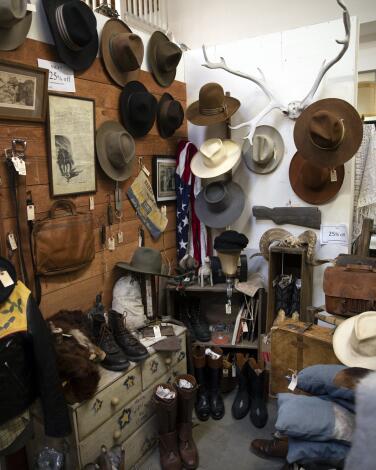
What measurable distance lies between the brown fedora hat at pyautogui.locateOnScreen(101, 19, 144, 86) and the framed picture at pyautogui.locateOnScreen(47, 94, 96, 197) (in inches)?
11.1

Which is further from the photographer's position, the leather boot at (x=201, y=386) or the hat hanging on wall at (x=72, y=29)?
the leather boot at (x=201, y=386)

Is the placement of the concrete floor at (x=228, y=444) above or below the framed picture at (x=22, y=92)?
below

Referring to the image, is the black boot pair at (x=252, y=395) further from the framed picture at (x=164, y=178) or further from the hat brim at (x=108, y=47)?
the hat brim at (x=108, y=47)

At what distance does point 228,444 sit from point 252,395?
0.34 m

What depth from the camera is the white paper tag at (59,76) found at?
1773 mm

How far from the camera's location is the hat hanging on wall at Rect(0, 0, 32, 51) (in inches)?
56.1

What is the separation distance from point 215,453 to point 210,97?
210cm

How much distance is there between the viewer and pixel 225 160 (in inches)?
100

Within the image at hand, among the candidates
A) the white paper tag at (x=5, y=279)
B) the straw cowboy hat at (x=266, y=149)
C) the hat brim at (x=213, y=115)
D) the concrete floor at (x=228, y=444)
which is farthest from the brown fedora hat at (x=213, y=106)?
the concrete floor at (x=228, y=444)

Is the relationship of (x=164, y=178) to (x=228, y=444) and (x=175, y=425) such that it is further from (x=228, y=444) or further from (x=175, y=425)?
(x=228, y=444)

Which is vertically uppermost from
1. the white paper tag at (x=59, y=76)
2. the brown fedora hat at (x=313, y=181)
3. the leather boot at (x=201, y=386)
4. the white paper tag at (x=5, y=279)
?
the white paper tag at (x=59, y=76)

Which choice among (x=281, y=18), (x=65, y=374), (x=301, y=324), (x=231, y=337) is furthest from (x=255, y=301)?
(x=281, y=18)

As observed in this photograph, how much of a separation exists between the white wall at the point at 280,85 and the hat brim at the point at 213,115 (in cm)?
17

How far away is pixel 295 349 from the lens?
6.58 ft
